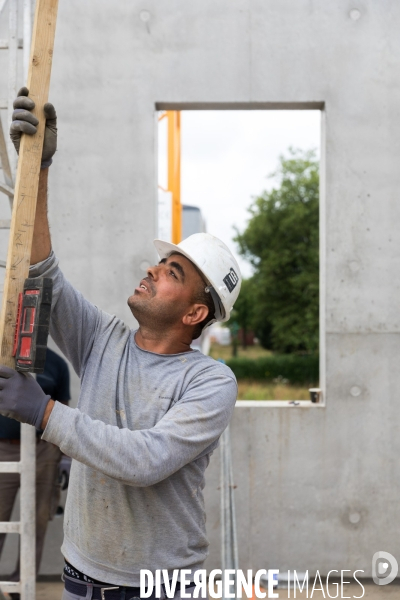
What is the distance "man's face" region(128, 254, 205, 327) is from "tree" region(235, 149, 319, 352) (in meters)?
33.2

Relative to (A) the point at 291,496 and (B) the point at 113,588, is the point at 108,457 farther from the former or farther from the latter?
(A) the point at 291,496

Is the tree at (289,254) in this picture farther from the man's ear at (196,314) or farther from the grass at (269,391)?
the man's ear at (196,314)

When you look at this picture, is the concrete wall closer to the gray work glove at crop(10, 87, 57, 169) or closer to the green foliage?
the gray work glove at crop(10, 87, 57, 169)

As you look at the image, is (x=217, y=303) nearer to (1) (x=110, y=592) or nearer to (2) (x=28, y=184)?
(2) (x=28, y=184)

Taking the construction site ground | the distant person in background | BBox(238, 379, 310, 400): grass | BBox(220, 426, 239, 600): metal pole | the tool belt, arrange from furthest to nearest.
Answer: BBox(238, 379, 310, 400): grass, the construction site ground, the distant person in background, BBox(220, 426, 239, 600): metal pole, the tool belt

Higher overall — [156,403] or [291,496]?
[156,403]

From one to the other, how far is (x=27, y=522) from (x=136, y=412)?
209cm

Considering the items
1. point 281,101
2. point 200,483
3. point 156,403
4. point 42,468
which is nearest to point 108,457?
point 156,403

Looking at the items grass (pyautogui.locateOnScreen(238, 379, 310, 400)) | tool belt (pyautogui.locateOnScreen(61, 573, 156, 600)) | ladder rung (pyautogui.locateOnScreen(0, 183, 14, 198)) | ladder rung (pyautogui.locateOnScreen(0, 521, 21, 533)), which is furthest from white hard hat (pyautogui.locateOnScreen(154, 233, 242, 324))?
grass (pyautogui.locateOnScreen(238, 379, 310, 400))

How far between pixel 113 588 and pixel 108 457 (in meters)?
0.57

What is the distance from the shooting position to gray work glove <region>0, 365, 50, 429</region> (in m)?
1.93

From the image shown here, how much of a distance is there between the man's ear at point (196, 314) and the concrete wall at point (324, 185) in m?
2.60

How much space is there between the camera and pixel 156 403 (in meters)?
2.27

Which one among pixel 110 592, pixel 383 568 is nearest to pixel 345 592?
pixel 383 568
